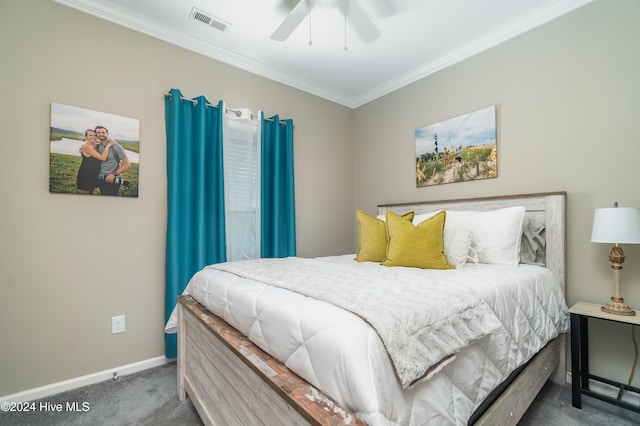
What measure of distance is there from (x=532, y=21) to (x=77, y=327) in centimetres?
396

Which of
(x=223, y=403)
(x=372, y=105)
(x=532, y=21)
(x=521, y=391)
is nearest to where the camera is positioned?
(x=223, y=403)

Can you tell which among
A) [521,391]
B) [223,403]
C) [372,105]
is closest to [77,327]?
[223,403]

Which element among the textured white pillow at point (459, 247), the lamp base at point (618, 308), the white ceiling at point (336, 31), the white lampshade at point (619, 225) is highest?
the white ceiling at point (336, 31)

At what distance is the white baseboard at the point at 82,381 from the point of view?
1.73 meters

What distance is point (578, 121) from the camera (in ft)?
6.52

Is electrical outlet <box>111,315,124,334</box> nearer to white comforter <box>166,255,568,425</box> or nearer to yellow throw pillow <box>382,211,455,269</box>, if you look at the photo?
white comforter <box>166,255,568,425</box>

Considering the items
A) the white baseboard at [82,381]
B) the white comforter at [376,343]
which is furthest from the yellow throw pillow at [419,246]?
the white baseboard at [82,381]

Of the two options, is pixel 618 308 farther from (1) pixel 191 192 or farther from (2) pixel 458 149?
(1) pixel 191 192

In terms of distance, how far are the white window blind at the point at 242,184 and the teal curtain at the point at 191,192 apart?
96 millimetres

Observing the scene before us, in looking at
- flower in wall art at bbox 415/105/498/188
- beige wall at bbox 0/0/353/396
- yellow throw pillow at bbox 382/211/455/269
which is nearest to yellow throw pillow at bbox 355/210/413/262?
yellow throw pillow at bbox 382/211/455/269

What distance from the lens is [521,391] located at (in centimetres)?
139

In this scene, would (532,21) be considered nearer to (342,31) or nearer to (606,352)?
(342,31)

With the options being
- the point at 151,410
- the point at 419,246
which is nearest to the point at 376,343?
the point at 419,246

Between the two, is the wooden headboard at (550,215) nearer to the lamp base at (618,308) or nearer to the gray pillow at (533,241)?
the gray pillow at (533,241)
